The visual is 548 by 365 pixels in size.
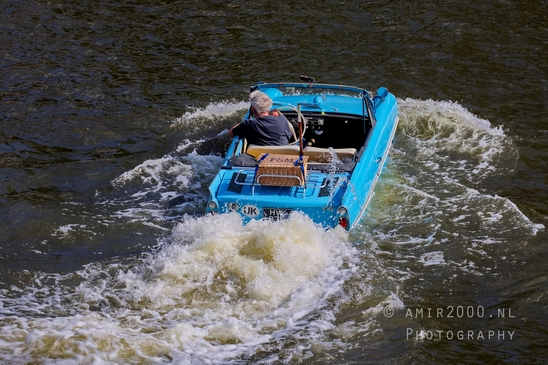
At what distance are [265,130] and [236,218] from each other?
5.01 feet

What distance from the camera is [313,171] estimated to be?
8492 millimetres

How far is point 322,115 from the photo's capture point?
1010 cm

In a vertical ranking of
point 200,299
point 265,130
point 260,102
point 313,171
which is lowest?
point 200,299

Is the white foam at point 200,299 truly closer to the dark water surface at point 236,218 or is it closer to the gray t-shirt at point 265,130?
the dark water surface at point 236,218

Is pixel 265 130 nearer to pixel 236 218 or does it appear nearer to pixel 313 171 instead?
pixel 313 171

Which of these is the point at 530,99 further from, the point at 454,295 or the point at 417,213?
the point at 454,295

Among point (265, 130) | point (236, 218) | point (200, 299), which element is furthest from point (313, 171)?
point (200, 299)

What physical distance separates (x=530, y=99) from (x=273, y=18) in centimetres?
599

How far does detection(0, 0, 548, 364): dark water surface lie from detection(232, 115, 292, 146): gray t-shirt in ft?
3.58

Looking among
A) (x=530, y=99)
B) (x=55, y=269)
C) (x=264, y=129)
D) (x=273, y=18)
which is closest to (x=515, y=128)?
(x=530, y=99)

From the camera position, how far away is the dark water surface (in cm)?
666

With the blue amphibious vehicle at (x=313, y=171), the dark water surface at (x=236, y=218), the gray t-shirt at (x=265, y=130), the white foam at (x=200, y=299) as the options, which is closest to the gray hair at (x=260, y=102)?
the gray t-shirt at (x=265, y=130)

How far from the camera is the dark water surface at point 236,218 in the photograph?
6660mm

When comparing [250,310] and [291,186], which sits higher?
[291,186]
